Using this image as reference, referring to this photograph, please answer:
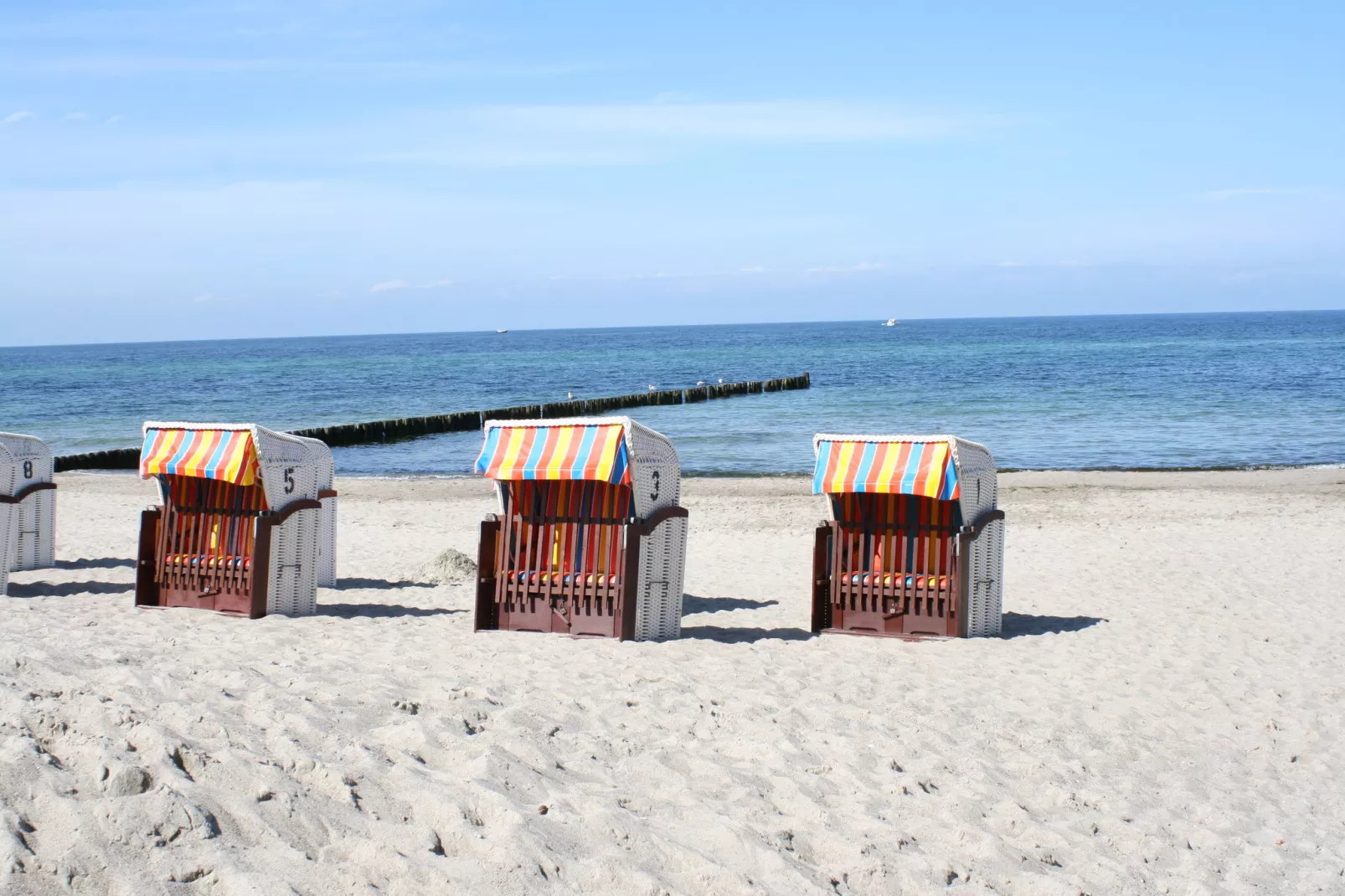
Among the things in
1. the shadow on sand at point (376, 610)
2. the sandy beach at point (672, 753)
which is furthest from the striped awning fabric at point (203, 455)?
the shadow on sand at point (376, 610)

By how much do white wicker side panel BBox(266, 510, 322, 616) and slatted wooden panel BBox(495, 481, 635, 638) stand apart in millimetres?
1737

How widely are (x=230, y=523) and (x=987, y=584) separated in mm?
5939

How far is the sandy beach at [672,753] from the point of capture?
4.10 metres

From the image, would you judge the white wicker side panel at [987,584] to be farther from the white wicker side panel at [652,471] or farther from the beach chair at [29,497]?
the beach chair at [29,497]

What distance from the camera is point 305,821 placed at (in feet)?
13.8

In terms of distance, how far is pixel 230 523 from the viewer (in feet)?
31.8

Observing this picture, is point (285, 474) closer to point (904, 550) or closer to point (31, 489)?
point (31, 489)

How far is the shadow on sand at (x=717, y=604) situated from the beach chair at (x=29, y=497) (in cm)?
600

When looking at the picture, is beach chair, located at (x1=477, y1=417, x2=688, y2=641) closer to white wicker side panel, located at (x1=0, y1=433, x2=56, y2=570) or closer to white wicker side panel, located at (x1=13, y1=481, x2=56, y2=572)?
white wicker side panel, located at (x1=0, y1=433, x2=56, y2=570)

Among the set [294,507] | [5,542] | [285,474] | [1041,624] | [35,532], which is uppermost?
[285,474]

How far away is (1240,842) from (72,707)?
16.0 ft

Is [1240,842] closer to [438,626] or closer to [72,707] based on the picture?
[72,707]

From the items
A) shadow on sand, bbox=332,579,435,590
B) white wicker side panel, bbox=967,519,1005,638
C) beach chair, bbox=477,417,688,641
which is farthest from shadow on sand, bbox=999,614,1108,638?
shadow on sand, bbox=332,579,435,590

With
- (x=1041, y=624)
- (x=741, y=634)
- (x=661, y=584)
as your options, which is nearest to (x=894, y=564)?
(x=741, y=634)
